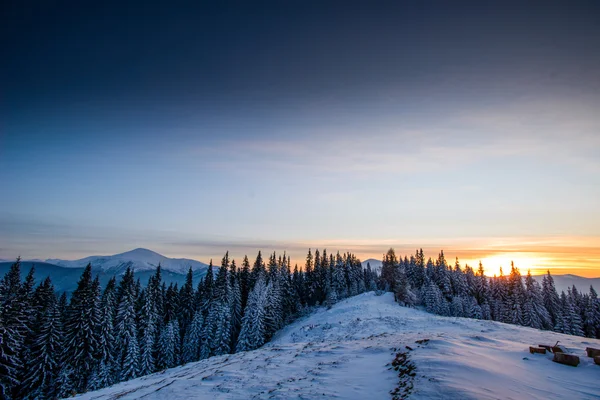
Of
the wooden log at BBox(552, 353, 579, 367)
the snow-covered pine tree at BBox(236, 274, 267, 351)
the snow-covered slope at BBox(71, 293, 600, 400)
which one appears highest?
the wooden log at BBox(552, 353, 579, 367)

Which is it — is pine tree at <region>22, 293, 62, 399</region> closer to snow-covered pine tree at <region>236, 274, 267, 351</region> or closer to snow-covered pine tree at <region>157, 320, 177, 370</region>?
snow-covered pine tree at <region>157, 320, 177, 370</region>

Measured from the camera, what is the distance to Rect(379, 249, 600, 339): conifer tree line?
60344 mm

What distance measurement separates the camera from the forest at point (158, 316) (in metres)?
35.1

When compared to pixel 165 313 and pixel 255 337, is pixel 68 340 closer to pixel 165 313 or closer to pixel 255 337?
pixel 165 313

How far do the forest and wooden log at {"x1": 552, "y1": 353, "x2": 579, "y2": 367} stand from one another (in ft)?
139

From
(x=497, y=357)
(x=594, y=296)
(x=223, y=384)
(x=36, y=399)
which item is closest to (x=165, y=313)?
(x=36, y=399)

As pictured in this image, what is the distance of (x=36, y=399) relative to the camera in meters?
33.8

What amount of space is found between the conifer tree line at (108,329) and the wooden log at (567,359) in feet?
139

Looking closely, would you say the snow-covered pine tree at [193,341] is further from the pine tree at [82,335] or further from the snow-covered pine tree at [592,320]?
the snow-covered pine tree at [592,320]

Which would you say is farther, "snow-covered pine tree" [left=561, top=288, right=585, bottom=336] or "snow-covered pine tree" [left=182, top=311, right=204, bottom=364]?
"snow-covered pine tree" [left=561, top=288, right=585, bottom=336]

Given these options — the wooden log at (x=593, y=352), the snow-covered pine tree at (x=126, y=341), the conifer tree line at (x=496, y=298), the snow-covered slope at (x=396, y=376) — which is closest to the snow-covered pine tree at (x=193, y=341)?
the snow-covered pine tree at (x=126, y=341)

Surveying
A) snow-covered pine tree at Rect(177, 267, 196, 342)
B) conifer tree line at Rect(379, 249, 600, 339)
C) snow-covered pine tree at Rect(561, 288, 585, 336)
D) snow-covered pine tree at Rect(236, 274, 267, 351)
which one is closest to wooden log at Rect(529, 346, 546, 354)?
snow-covered pine tree at Rect(236, 274, 267, 351)

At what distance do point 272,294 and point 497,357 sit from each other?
49788 mm

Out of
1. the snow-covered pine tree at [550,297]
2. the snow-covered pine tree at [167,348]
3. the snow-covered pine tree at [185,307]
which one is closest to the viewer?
the snow-covered pine tree at [167,348]
